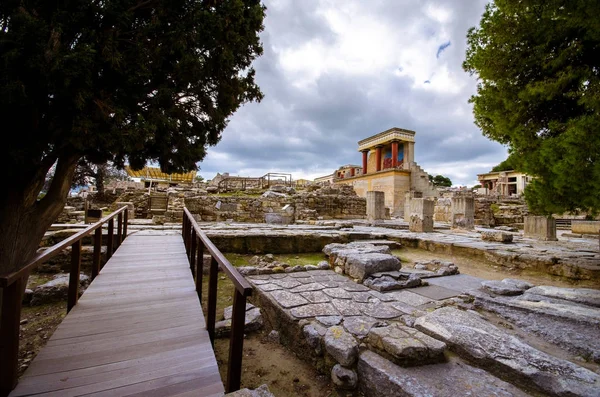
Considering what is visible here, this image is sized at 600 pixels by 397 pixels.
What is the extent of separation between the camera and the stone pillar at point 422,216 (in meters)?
9.91

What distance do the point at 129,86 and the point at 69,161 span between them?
4.45ft

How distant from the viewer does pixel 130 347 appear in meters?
2.17

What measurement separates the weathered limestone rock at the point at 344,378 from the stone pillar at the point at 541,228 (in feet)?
30.4

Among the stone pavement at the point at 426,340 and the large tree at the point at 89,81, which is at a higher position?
the large tree at the point at 89,81

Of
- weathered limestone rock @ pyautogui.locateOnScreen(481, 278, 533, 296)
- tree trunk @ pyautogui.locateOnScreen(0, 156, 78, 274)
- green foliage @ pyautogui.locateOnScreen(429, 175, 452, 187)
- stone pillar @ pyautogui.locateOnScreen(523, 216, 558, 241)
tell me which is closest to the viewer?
tree trunk @ pyautogui.locateOnScreen(0, 156, 78, 274)

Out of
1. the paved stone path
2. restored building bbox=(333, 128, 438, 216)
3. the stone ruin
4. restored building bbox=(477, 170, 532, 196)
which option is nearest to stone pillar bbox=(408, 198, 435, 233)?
the stone ruin

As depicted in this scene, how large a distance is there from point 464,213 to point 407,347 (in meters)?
11.1

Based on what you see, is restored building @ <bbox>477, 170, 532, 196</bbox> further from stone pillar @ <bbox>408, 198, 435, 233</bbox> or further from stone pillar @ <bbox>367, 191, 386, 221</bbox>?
stone pillar @ <bbox>408, 198, 435, 233</bbox>

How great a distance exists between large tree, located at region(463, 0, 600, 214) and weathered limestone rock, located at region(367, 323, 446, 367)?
8.63 ft

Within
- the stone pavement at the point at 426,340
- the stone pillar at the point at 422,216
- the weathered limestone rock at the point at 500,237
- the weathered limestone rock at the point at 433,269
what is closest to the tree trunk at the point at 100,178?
the stone pavement at the point at 426,340

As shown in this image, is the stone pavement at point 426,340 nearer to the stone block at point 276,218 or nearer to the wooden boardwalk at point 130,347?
the wooden boardwalk at point 130,347

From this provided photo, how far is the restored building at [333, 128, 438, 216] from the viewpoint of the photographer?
21.1m

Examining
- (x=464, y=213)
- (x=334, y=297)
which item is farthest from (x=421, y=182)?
(x=334, y=297)

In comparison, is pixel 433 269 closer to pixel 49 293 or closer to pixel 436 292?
pixel 436 292
